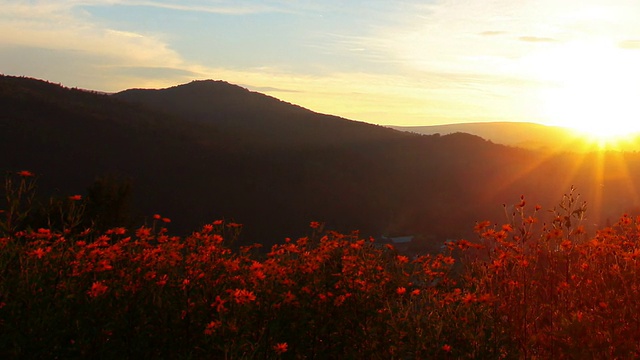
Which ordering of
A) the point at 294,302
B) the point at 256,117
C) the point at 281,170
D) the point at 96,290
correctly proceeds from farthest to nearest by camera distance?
the point at 256,117, the point at 281,170, the point at 294,302, the point at 96,290

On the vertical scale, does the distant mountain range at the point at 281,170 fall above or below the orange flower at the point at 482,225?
below

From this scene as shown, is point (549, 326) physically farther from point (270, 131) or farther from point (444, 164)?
point (270, 131)

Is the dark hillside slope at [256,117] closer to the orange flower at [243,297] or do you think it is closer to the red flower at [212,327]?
the orange flower at [243,297]

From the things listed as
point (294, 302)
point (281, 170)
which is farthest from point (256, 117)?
point (294, 302)

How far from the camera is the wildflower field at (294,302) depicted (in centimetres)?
394

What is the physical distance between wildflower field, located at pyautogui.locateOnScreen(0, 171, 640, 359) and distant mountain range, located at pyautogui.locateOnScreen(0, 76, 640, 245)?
28.0 m

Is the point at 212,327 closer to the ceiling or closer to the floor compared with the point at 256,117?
closer to the floor

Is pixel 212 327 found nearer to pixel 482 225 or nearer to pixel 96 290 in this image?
pixel 96 290

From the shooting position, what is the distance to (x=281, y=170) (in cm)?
5347

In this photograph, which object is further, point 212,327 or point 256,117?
point 256,117

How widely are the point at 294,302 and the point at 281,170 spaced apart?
1932 inches

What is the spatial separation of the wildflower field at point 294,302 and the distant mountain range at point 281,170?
28.0 meters

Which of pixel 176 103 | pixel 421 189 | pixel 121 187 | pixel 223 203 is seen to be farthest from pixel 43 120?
pixel 176 103

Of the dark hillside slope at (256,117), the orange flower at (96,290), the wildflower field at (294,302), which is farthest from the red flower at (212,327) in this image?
the dark hillside slope at (256,117)
